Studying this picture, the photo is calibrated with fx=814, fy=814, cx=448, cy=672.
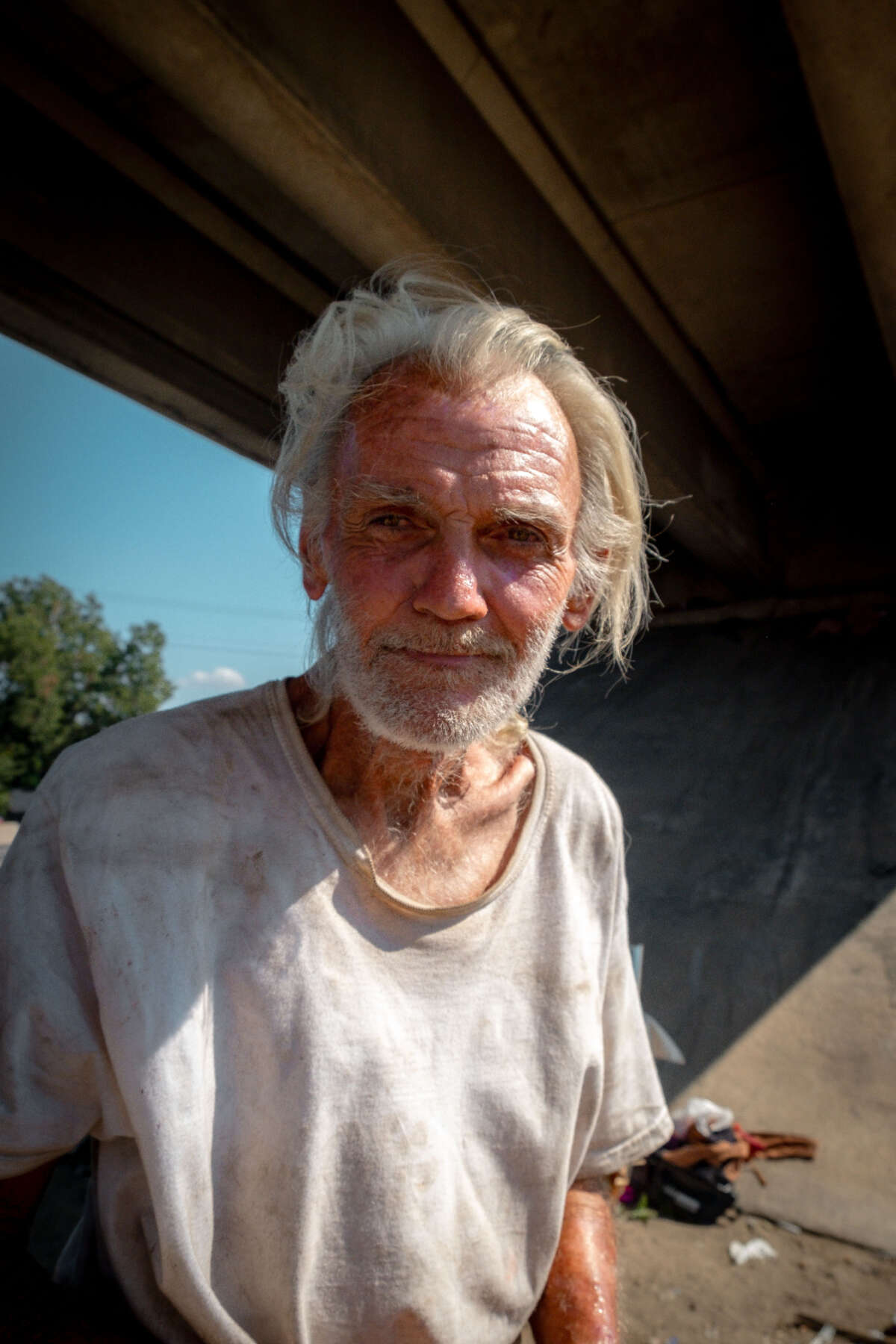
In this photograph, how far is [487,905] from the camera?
148cm

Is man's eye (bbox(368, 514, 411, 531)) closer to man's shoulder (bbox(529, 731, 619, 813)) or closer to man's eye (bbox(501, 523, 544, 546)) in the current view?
man's eye (bbox(501, 523, 544, 546))

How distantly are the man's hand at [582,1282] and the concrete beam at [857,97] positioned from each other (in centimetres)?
418

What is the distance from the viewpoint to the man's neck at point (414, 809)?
1.51 m

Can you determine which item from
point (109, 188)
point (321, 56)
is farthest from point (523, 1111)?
point (109, 188)

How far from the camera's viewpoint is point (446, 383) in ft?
5.22

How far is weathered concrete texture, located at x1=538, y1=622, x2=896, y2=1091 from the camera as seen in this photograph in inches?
194

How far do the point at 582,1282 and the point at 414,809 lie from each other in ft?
3.01

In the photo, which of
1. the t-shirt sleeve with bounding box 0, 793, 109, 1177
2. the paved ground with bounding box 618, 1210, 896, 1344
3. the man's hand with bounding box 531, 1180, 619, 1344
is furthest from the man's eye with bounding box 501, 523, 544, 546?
the paved ground with bounding box 618, 1210, 896, 1344

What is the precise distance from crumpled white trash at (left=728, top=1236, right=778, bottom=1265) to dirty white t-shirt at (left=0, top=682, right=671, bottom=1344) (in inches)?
90.7

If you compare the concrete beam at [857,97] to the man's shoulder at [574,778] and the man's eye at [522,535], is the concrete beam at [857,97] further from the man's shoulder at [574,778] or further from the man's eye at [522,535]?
the man's shoulder at [574,778]

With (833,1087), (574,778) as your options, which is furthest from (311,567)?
(833,1087)

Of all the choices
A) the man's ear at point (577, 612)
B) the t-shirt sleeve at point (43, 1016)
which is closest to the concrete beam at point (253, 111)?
the man's ear at point (577, 612)

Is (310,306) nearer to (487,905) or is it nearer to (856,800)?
(487,905)

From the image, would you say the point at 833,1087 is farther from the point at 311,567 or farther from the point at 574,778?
the point at 311,567
